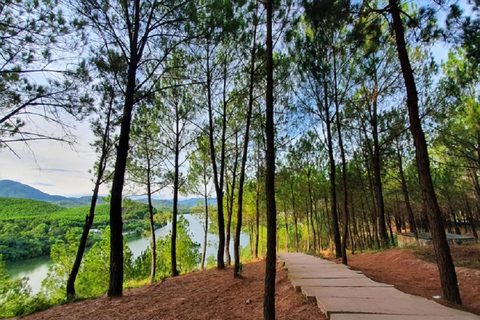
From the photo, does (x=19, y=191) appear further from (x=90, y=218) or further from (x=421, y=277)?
(x=421, y=277)

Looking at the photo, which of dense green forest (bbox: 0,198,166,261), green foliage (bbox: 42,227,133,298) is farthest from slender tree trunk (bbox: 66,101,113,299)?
dense green forest (bbox: 0,198,166,261)

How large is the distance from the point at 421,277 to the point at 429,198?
3.16 m

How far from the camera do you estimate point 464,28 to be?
179 inches

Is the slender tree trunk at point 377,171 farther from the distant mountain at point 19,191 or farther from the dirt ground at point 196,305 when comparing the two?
the distant mountain at point 19,191

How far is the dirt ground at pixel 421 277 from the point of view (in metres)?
4.07

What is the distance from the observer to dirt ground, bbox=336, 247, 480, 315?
4.07 metres

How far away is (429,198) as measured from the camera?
3.90m

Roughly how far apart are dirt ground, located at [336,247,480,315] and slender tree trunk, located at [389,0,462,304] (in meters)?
0.31

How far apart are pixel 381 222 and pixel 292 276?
7970 mm

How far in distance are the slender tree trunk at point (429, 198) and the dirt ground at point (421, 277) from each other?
315 mm

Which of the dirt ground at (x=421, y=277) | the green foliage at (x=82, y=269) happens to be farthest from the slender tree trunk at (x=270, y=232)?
the green foliage at (x=82, y=269)

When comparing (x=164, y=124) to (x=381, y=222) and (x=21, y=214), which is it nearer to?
(x=381, y=222)

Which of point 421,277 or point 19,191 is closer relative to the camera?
point 421,277

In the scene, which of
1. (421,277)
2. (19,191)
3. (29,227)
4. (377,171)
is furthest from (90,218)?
(29,227)
